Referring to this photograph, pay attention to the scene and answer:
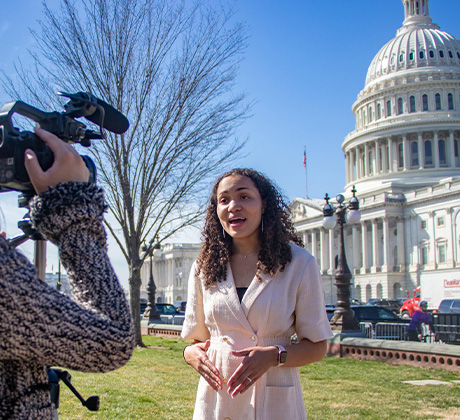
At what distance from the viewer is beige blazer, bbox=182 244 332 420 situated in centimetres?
290

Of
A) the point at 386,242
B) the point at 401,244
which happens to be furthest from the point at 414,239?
the point at 386,242

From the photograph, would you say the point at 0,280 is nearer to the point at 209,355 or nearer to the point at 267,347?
the point at 267,347

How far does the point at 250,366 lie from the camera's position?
2697 millimetres

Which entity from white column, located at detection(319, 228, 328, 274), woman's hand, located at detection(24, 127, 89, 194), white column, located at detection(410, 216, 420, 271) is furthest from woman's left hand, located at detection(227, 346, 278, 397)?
white column, located at detection(319, 228, 328, 274)

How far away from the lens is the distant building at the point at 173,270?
414 ft

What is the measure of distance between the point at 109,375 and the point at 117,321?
9.82 meters

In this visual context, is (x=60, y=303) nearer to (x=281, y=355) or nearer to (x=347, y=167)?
(x=281, y=355)

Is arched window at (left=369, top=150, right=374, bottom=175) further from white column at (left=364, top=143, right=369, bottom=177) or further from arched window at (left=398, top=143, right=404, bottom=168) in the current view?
arched window at (left=398, top=143, right=404, bottom=168)

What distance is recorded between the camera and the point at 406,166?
299 feet

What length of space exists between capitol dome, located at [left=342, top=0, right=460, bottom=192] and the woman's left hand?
3429 inches

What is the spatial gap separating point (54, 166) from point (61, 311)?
42 cm

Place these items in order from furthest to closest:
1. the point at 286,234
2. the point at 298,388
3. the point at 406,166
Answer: the point at 406,166 < the point at 286,234 < the point at 298,388

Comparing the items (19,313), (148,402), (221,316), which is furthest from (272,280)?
(148,402)

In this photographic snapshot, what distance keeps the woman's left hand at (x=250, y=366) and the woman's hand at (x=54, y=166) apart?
140 cm
